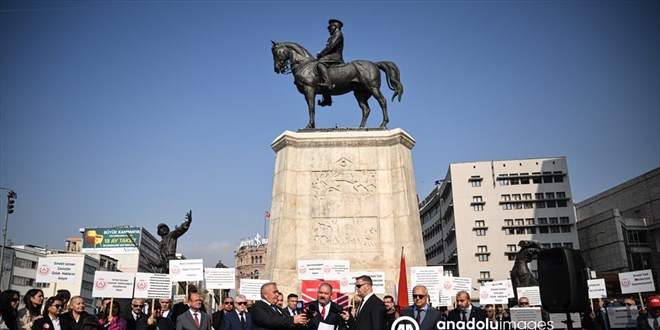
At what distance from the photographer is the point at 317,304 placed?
7.36 metres

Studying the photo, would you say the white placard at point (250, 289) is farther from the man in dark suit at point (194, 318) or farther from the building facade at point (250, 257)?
the building facade at point (250, 257)

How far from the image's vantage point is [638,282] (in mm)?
14547

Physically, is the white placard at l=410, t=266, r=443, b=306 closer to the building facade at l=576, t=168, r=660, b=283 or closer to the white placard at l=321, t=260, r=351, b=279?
the white placard at l=321, t=260, r=351, b=279

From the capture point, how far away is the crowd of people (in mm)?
6918

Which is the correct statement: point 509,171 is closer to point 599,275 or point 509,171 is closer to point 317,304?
point 599,275

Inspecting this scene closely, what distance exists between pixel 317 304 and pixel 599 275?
61.8m

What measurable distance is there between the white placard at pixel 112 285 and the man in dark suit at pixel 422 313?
753 cm

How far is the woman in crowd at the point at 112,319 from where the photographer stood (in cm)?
962

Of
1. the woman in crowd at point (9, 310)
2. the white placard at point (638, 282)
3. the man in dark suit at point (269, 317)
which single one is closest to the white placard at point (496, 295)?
A: the white placard at point (638, 282)

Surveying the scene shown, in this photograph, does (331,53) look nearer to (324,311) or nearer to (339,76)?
(339,76)

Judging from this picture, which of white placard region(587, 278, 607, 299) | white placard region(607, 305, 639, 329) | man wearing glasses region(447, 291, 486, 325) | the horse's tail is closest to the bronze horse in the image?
the horse's tail

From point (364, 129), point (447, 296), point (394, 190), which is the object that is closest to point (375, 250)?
point (394, 190)

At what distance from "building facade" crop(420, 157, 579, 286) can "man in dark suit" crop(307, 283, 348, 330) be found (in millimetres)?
70244

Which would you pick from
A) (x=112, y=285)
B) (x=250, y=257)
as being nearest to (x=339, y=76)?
(x=112, y=285)
